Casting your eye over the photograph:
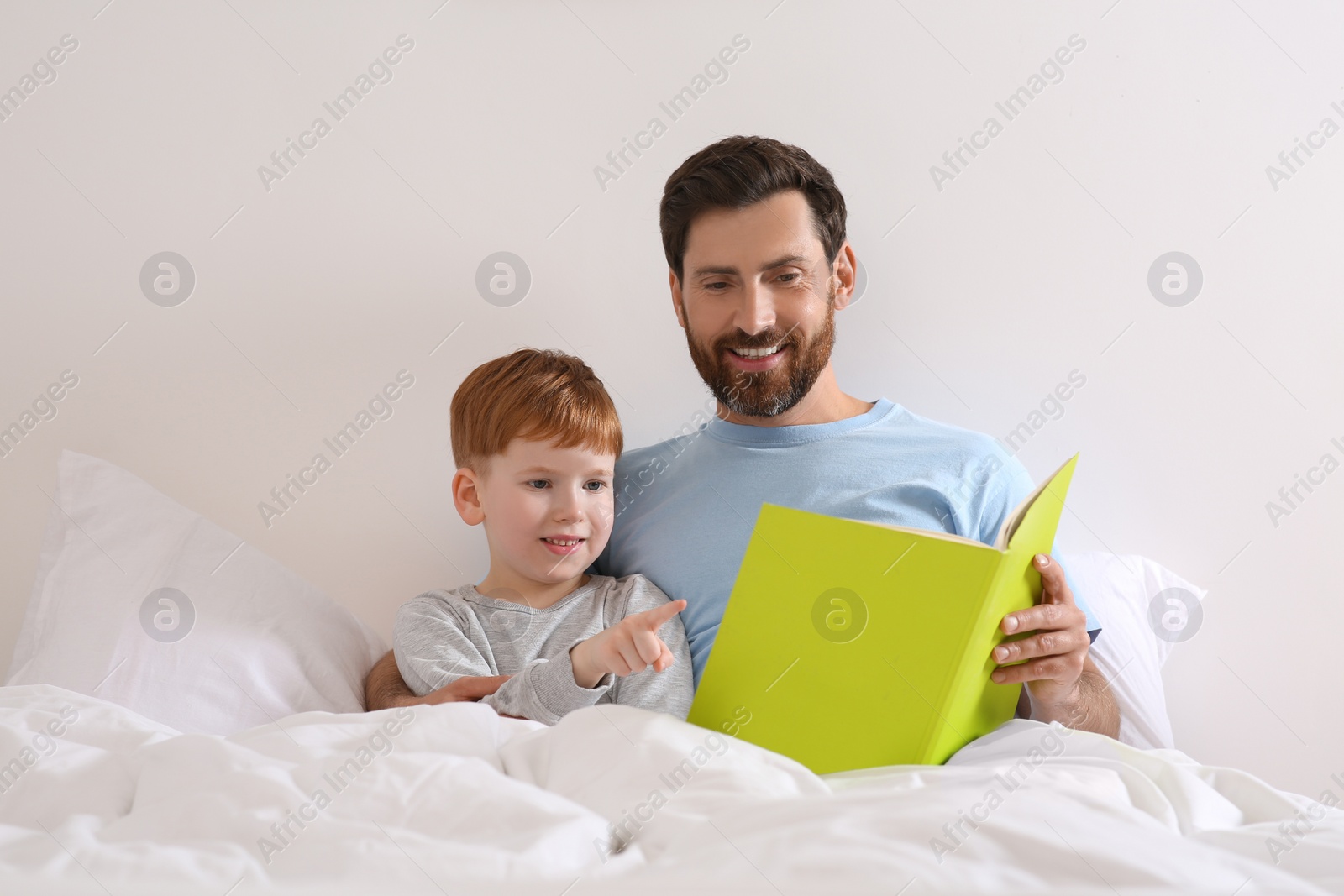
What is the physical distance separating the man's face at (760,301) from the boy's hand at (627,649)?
0.49m

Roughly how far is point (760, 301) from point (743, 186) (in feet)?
0.54

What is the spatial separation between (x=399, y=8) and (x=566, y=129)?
0.34 m

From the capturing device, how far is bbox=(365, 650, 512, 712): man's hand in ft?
3.55

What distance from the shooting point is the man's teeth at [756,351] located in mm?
1320

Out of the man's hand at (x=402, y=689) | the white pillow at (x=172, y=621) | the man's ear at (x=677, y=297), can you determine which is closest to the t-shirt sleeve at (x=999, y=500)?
the man's ear at (x=677, y=297)

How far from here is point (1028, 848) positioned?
A: 606 mm

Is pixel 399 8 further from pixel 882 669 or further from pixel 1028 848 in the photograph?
pixel 1028 848

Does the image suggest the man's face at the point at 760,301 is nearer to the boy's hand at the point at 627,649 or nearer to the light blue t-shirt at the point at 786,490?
the light blue t-shirt at the point at 786,490

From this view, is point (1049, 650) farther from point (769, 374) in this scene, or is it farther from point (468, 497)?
point (468, 497)

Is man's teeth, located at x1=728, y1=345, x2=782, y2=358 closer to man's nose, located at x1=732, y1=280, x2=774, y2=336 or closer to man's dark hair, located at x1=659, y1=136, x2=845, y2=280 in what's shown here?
man's nose, located at x1=732, y1=280, x2=774, y2=336

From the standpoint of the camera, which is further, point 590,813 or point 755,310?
point 755,310

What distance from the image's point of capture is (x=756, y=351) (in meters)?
1.32

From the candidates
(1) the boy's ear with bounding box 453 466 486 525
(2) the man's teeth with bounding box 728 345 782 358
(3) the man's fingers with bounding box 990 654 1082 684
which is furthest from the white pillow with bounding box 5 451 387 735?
(3) the man's fingers with bounding box 990 654 1082 684

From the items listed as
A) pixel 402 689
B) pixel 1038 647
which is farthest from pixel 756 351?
pixel 402 689
